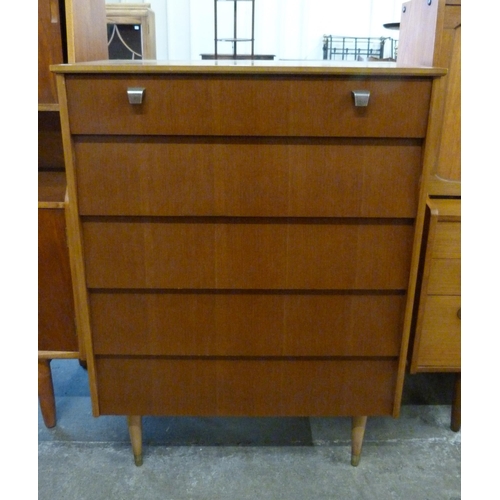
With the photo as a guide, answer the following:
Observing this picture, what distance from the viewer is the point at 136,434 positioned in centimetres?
123

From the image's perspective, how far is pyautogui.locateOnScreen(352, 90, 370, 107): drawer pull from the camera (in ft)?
3.02

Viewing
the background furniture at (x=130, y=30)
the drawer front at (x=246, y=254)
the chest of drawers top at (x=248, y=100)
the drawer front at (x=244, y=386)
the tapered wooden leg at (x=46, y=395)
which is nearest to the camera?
the chest of drawers top at (x=248, y=100)

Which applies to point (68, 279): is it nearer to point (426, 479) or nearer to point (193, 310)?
point (193, 310)

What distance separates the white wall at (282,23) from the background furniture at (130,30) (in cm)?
62

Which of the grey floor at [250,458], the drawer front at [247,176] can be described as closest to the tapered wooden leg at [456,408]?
the grey floor at [250,458]

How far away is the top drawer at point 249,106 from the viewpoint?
927mm

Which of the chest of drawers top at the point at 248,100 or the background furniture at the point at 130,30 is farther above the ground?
the background furniture at the point at 130,30

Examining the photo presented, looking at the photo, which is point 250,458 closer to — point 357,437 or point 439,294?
point 357,437

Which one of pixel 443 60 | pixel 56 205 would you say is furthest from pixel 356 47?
pixel 56 205

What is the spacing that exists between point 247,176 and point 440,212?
46cm

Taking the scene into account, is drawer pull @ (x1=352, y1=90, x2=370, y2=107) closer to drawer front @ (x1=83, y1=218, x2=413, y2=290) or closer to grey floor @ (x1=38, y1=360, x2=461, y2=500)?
drawer front @ (x1=83, y1=218, x2=413, y2=290)

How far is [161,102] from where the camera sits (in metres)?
0.94

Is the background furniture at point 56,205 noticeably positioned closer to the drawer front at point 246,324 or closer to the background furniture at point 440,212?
the drawer front at point 246,324

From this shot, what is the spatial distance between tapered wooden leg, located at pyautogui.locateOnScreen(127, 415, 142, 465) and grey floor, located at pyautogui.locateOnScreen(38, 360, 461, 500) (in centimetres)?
3
